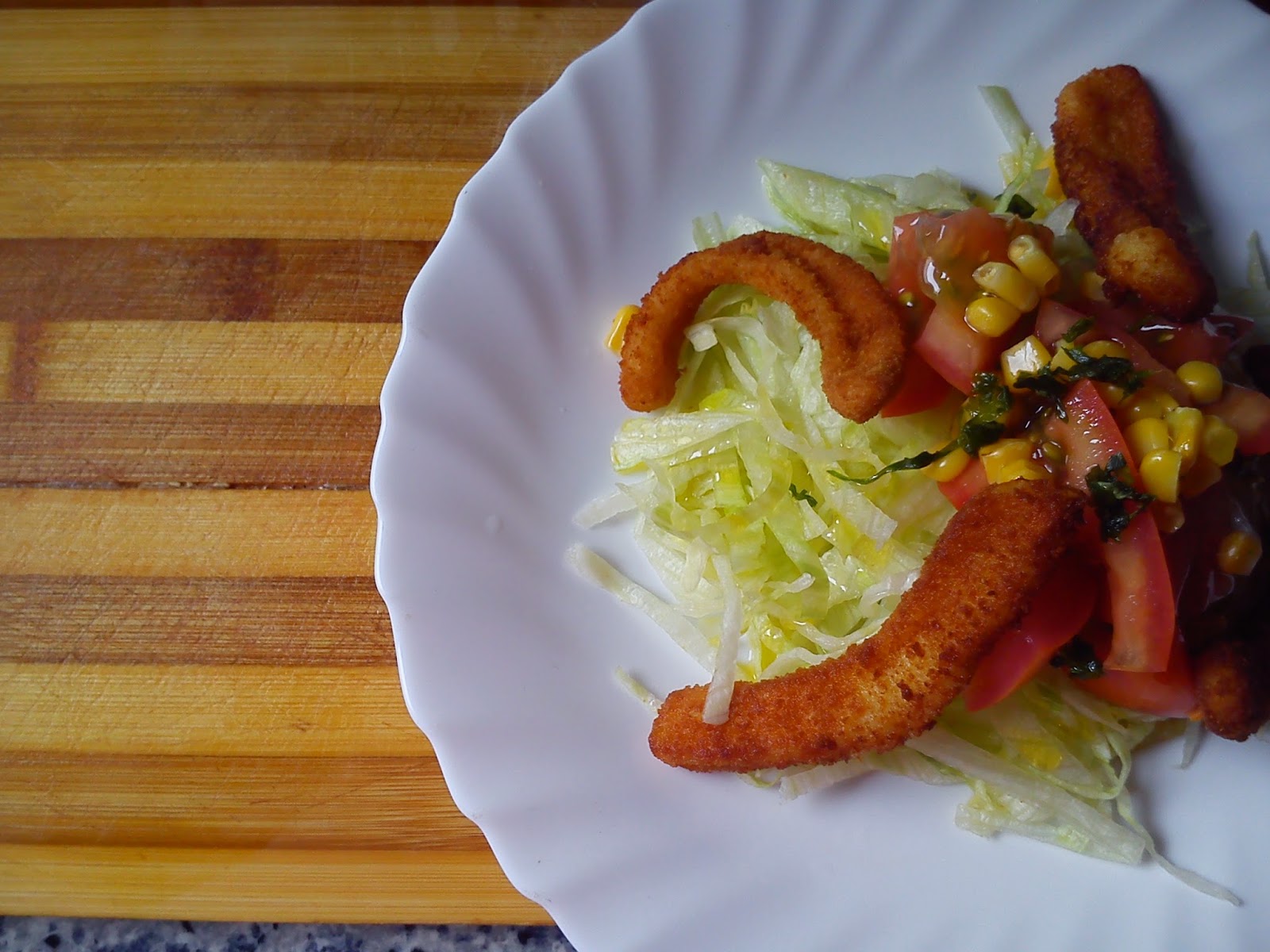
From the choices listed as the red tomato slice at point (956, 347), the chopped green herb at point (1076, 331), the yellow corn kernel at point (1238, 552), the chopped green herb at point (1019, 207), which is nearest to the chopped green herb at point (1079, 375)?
the chopped green herb at point (1076, 331)

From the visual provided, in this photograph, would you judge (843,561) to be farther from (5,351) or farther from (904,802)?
(5,351)

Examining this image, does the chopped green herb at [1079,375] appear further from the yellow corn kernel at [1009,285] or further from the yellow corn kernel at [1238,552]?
the yellow corn kernel at [1238,552]

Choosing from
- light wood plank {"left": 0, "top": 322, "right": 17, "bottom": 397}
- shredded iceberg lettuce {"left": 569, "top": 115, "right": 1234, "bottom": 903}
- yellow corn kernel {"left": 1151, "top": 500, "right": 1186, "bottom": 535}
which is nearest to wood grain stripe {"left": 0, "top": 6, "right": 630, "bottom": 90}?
light wood plank {"left": 0, "top": 322, "right": 17, "bottom": 397}

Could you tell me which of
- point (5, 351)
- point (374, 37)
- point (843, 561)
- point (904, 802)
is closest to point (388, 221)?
point (374, 37)

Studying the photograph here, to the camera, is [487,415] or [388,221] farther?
[388,221]

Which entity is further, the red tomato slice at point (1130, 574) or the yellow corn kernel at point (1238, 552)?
the yellow corn kernel at point (1238, 552)

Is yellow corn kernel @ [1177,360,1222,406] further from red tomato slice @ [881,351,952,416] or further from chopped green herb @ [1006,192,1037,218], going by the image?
chopped green herb @ [1006,192,1037,218]
